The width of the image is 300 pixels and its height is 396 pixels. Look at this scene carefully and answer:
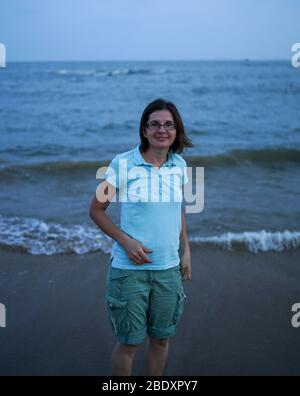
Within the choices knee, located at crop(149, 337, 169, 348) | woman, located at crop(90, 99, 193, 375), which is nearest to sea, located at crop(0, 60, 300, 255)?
woman, located at crop(90, 99, 193, 375)

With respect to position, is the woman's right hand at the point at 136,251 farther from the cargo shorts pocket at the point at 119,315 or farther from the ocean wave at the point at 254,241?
the ocean wave at the point at 254,241

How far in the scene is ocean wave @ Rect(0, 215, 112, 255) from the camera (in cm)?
465

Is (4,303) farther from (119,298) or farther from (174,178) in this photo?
(174,178)

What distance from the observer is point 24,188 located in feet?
23.8

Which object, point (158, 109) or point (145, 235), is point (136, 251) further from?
point (158, 109)

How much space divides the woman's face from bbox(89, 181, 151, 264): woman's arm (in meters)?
0.35

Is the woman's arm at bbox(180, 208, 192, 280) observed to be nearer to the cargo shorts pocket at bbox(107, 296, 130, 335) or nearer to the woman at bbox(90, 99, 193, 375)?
the woman at bbox(90, 99, 193, 375)

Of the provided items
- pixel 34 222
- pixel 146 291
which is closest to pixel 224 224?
pixel 34 222

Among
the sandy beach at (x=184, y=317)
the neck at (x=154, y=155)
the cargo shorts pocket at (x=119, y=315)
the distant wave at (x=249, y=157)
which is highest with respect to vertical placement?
the neck at (x=154, y=155)

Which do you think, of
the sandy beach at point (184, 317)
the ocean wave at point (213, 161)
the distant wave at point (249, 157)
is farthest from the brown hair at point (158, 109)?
the distant wave at point (249, 157)

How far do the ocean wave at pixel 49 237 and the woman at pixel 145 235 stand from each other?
2.41m

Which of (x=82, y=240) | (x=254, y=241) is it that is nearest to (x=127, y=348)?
(x=82, y=240)

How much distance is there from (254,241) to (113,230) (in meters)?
2.96

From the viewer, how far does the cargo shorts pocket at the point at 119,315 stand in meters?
2.17
